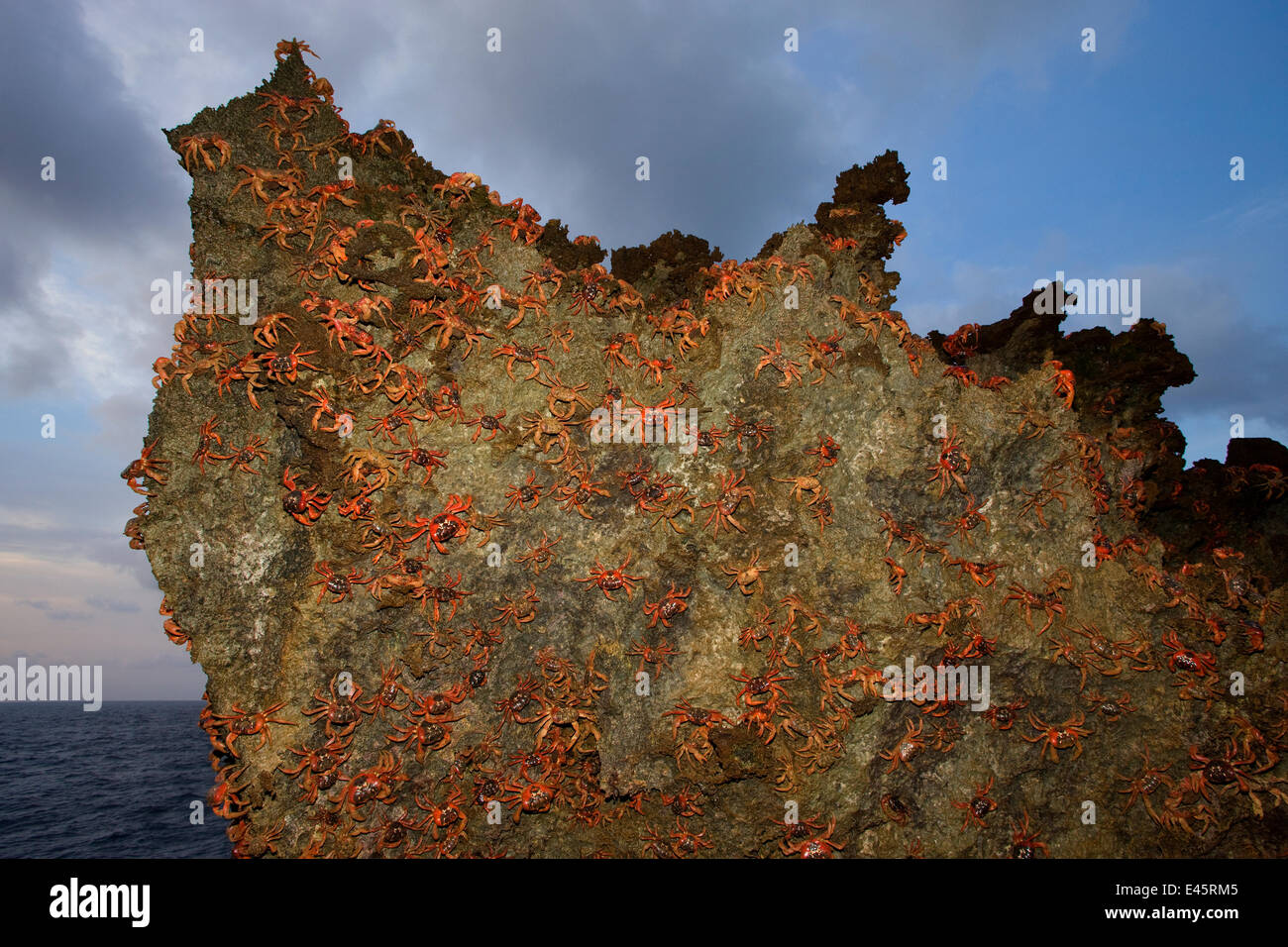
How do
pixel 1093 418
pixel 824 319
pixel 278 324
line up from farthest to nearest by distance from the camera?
1. pixel 1093 418
2. pixel 824 319
3. pixel 278 324

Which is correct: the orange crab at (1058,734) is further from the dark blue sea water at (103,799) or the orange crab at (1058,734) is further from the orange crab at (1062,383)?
the dark blue sea water at (103,799)

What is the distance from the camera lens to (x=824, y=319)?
23.1 ft

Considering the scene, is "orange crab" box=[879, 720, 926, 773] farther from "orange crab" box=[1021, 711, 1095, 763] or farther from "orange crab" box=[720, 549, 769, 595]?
"orange crab" box=[720, 549, 769, 595]

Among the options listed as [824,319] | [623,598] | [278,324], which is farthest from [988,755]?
[278,324]

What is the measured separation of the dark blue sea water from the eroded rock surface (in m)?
17.8

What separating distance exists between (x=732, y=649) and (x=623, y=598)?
1364 millimetres

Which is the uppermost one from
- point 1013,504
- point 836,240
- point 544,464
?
point 836,240

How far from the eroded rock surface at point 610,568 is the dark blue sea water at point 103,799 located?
1783 centimetres

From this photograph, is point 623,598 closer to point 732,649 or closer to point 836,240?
point 732,649

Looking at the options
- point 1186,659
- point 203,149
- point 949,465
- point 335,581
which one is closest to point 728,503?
point 949,465

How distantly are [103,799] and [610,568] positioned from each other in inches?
2190

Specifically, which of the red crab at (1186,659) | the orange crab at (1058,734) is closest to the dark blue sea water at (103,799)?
the orange crab at (1058,734)

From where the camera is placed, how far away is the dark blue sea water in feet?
103

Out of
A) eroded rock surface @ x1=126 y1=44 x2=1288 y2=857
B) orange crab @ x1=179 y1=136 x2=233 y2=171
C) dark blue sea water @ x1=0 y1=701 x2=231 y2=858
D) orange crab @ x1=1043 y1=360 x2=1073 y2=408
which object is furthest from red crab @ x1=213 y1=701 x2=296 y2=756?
dark blue sea water @ x1=0 y1=701 x2=231 y2=858
